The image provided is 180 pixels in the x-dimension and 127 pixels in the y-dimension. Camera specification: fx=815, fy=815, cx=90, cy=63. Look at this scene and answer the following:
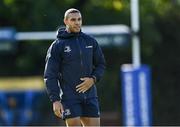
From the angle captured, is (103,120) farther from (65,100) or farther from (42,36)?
(65,100)

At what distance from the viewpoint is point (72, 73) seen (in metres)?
9.21

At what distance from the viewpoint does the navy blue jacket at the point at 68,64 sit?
9172mm

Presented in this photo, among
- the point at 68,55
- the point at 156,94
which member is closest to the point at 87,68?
the point at 68,55

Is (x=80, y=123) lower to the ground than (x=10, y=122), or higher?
higher

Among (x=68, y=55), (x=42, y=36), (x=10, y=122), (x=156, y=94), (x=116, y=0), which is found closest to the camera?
(x=68, y=55)

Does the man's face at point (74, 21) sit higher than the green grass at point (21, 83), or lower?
higher

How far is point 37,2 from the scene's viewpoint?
78.9 ft

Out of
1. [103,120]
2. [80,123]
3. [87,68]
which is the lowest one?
[103,120]

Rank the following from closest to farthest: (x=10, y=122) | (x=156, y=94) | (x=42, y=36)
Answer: (x=42, y=36) → (x=10, y=122) → (x=156, y=94)

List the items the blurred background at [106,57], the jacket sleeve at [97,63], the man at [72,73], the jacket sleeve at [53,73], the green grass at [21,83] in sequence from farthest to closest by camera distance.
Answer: the green grass at [21,83] < the blurred background at [106,57] < the jacket sleeve at [97,63] < the man at [72,73] < the jacket sleeve at [53,73]

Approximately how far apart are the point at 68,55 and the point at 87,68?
27cm

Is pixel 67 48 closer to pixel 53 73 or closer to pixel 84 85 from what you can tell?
pixel 53 73

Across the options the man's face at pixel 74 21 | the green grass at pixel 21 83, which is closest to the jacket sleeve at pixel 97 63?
the man's face at pixel 74 21

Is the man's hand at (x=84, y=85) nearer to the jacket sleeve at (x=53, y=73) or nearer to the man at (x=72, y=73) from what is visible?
the man at (x=72, y=73)
